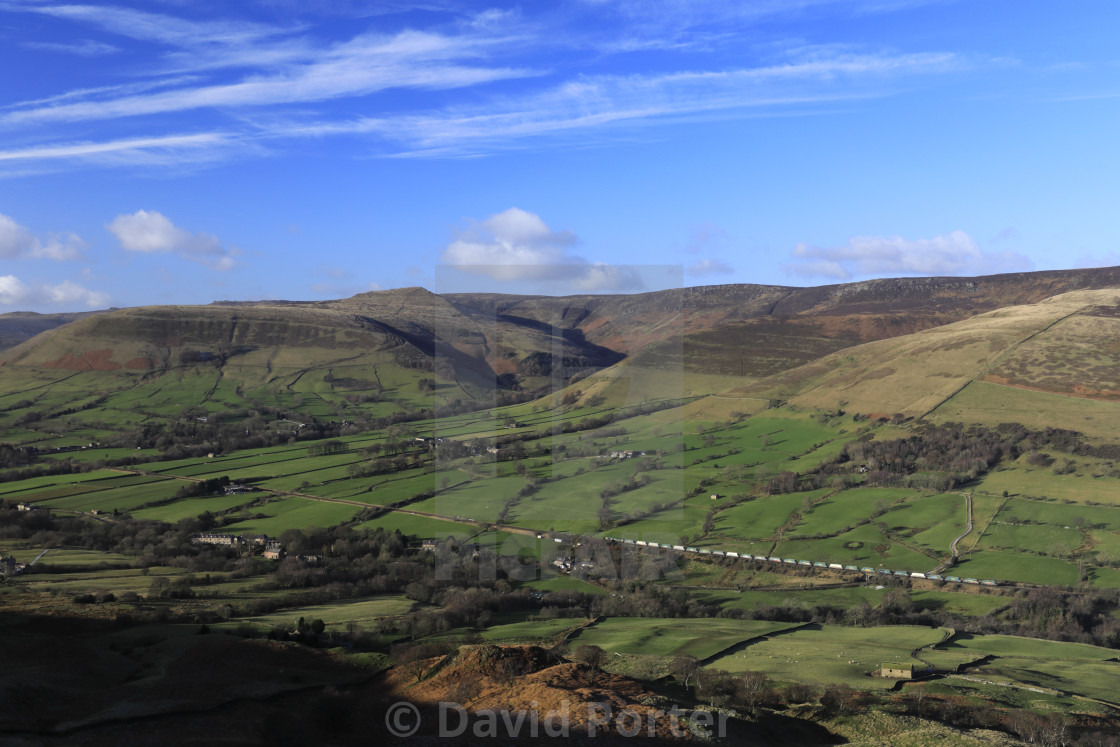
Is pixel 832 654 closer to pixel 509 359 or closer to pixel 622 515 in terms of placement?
pixel 622 515

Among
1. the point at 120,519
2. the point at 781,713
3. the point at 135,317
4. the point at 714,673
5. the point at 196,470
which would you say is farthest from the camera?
the point at 135,317

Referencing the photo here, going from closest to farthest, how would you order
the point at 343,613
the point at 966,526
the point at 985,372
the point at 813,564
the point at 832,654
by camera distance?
the point at 832,654 → the point at 343,613 → the point at 813,564 → the point at 966,526 → the point at 985,372

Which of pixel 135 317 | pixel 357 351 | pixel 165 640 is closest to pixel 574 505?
pixel 165 640

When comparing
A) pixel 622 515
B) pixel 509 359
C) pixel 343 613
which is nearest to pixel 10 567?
pixel 343 613

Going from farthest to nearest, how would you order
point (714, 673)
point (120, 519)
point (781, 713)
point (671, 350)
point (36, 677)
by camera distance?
point (671, 350)
point (120, 519)
point (714, 673)
point (781, 713)
point (36, 677)

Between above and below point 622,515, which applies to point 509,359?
above

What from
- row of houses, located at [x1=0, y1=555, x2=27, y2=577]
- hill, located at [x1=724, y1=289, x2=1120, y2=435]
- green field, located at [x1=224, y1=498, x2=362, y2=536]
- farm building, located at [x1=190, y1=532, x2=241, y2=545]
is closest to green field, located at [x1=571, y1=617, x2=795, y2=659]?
green field, located at [x1=224, y1=498, x2=362, y2=536]

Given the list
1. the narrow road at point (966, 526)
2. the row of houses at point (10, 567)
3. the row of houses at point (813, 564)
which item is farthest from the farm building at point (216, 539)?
the narrow road at point (966, 526)

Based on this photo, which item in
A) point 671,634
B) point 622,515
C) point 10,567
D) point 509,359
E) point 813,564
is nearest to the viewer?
point 671,634

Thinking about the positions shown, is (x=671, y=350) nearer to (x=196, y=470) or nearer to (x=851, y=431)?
(x=851, y=431)

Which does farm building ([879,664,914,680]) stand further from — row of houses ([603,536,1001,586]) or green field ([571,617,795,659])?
row of houses ([603,536,1001,586])

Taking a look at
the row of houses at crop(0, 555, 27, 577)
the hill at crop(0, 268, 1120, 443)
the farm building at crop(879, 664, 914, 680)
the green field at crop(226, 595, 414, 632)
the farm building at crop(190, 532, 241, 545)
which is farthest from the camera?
the hill at crop(0, 268, 1120, 443)
